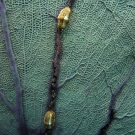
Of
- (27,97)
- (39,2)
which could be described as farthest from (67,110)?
(39,2)

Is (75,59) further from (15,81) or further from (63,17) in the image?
(15,81)

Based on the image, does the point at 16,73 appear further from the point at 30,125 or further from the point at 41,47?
the point at 30,125

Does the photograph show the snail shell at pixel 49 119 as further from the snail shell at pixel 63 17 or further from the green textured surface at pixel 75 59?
the snail shell at pixel 63 17

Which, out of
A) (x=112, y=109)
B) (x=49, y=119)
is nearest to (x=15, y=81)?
(x=49, y=119)

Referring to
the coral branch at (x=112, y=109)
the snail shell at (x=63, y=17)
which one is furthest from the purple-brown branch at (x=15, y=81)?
the coral branch at (x=112, y=109)

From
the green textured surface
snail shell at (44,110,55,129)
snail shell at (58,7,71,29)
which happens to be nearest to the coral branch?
the green textured surface

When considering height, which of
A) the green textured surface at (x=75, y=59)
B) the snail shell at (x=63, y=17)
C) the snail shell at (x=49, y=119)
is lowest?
the snail shell at (x=49, y=119)

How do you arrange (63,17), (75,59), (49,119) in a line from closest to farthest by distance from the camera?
1. (63,17)
2. (75,59)
3. (49,119)

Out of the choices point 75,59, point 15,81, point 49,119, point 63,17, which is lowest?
point 49,119

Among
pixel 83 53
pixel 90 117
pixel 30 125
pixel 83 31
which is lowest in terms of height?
pixel 30 125
